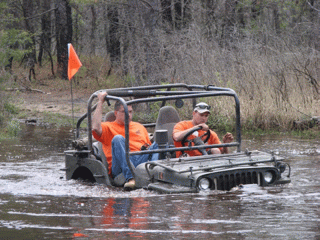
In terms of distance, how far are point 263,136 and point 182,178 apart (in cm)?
782

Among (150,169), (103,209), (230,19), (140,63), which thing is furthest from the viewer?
(230,19)

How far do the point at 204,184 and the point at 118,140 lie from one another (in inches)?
58.9

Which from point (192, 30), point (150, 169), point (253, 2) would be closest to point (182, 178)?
point (150, 169)

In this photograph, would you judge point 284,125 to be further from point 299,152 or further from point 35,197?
point 35,197

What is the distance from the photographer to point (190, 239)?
19.3 feet

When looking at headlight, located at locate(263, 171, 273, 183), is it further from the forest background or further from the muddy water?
the forest background

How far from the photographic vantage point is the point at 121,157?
885cm

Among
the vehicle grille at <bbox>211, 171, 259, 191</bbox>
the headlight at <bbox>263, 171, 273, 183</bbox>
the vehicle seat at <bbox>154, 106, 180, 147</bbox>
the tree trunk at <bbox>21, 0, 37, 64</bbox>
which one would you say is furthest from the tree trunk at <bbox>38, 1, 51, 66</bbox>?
A: the vehicle grille at <bbox>211, 171, 259, 191</bbox>

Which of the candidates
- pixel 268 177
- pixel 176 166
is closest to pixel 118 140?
pixel 176 166

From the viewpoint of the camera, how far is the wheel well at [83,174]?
973 centimetres

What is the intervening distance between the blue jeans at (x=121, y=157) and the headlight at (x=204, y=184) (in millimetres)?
1138

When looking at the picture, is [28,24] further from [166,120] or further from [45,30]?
[166,120]

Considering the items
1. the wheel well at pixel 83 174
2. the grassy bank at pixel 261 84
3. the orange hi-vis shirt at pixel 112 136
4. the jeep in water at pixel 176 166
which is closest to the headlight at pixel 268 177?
the jeep in water at pixel 176 166

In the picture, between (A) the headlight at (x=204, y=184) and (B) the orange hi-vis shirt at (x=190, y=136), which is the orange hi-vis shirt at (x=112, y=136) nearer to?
(B) the orange hi-vis shirt at (x=190, y=136)
